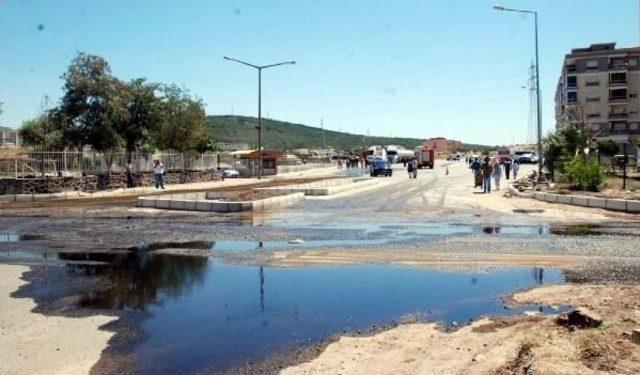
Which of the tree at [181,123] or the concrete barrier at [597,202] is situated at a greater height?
the tree at [181,123]

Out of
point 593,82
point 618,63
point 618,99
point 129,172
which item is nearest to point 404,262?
point 129,172

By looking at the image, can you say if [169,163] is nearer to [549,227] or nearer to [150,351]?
[549,227]

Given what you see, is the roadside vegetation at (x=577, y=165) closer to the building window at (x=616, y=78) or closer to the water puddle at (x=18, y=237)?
the water puddle at (x=18, y=237)

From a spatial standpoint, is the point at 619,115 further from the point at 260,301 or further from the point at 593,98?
the point at 260,301

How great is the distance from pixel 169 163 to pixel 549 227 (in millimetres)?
34134

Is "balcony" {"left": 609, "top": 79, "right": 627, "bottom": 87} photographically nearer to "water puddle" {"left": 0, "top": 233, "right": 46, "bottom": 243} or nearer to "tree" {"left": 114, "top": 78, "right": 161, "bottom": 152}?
"tree" {"left": 114, "top": 78, "right": 161, "bottom": 152}

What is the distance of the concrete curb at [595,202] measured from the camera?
21.1 meters

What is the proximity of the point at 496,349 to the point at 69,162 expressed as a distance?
32.6 meters

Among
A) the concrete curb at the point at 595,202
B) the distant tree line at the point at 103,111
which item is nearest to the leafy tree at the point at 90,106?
the distant tree line at the point at 103,111

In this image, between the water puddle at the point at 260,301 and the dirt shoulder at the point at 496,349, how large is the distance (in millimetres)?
560

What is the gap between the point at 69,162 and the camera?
34.7m

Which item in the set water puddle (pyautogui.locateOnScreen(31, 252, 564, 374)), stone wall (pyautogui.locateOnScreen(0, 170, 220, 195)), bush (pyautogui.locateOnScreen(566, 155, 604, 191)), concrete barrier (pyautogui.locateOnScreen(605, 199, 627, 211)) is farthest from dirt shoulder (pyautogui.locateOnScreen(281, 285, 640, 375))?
stone wall (pyautogui.locateOnScreen(0, 170, 220, 195))

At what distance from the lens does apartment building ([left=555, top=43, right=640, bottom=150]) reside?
10762 cm

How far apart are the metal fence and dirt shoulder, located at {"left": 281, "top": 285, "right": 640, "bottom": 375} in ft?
96.8
